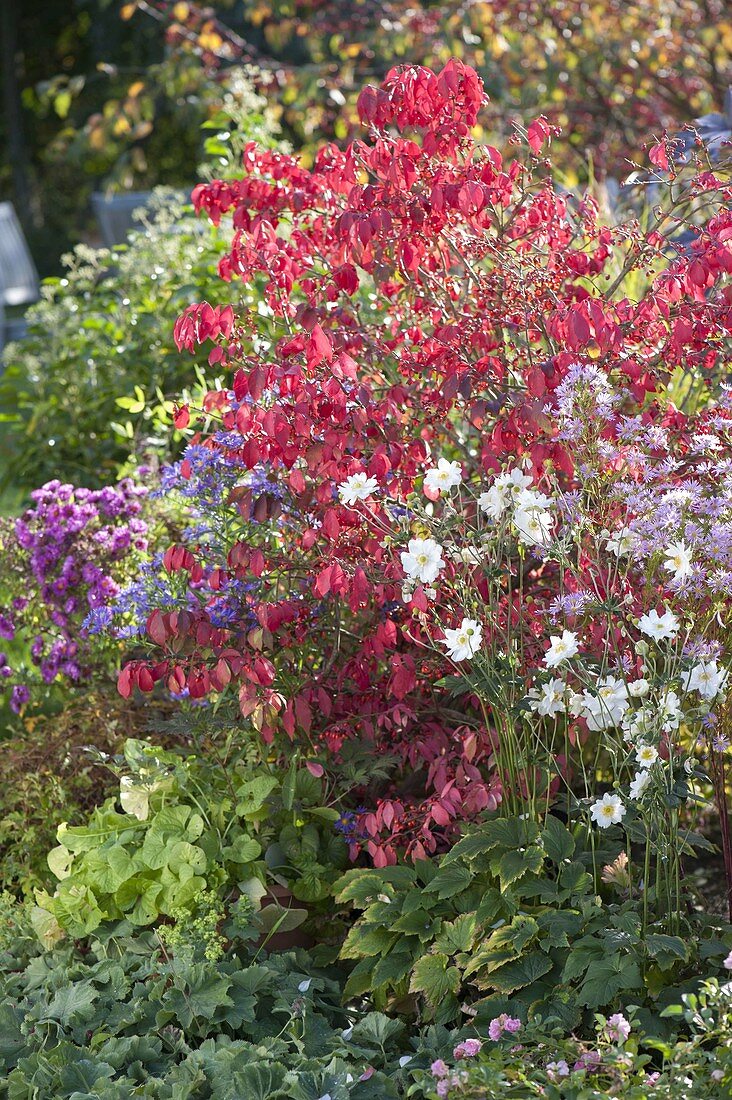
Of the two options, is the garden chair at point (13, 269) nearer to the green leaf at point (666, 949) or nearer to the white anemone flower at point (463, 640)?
the white anemone flower at point (463, 640)

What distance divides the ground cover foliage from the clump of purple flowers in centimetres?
21

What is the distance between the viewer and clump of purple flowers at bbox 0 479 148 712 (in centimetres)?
319


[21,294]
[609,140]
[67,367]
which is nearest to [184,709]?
[67,367]

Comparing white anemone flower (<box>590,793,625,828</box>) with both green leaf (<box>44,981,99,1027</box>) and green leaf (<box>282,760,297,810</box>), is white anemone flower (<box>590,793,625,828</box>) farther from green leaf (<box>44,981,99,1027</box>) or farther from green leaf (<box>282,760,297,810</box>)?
green leaf (<box>44,981,99,1027</box>)

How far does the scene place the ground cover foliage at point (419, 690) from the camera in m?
2.14

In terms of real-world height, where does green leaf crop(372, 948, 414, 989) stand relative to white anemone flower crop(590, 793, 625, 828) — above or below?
below

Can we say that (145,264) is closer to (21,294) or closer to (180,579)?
(180,579)

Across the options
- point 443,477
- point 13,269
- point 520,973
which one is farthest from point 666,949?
point 13,269

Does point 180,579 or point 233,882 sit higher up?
point 180,579

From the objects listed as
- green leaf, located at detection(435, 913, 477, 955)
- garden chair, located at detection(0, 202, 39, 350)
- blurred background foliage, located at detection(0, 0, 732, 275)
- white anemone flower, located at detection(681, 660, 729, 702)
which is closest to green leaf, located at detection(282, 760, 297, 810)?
green leaf, located at detection(435, 913, 477, 955)

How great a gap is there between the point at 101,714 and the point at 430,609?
1.00 m

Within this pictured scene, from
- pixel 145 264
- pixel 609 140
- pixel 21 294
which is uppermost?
pixel 145 264

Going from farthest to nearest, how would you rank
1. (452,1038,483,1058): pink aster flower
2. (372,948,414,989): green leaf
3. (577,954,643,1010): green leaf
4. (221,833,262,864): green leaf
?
(221,833,262,864): green leaf
(372,948,414,989): green leaf
(577,954,643,1010): green leaf
(452,1038,483,1058): pink aster flower

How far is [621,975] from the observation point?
217 centimetres
